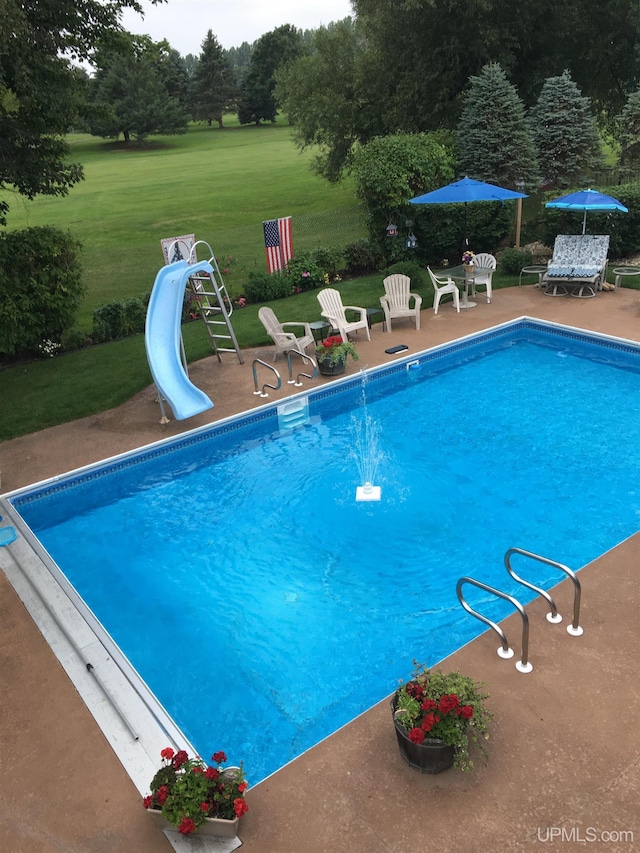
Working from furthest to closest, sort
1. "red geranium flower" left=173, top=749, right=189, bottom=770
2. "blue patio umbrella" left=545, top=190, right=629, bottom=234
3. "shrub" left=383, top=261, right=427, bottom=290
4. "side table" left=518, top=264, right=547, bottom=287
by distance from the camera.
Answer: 1. "shrub" left=383, top=261, right=427, bottom=290
2. "side table" left=518, top=264, right=547, bottom=287
3. "blue patio umbrella" left=545, top=190, right=629, bottom=234
4. "red geranium flower" left=173, top=749, right=189, bottom=770

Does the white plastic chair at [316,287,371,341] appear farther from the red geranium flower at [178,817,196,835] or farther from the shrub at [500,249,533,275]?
the red geranium flower at [178,817,196,835]

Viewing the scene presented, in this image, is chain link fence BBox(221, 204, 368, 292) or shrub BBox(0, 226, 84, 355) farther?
chain link fence BBox(221, 204, 368, 292)

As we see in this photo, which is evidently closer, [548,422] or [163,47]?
[548,422]

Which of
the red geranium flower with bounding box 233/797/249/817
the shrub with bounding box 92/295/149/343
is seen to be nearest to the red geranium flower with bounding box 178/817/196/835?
the red geranium flower with bounding box 233/797/249/817

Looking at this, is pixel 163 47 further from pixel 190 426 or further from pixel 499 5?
pixel 499 5

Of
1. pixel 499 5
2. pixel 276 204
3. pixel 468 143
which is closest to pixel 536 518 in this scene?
pixel 468 143

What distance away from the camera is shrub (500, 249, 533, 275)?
16844mm

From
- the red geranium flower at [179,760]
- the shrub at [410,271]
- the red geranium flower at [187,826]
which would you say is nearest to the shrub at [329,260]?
the shrub at [410,271]

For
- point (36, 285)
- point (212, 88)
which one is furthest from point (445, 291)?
point (212, 88)

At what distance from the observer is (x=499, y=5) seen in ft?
72.7

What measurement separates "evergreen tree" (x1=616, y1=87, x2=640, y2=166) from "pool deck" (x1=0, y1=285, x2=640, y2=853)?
18721mm

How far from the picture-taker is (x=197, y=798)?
403 centimetres

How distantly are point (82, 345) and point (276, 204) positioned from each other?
22.5 metres

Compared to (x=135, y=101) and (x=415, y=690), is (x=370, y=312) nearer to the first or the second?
(x=415, y=690)
